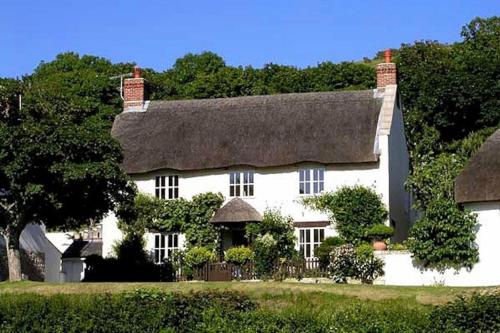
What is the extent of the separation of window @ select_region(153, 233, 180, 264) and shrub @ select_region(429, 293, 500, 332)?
20.8 metres

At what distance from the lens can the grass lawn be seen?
25703mm

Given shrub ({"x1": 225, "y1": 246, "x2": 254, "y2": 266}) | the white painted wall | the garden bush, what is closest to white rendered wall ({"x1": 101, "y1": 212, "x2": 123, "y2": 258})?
the white painted wall

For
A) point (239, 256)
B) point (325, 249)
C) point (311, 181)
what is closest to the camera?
point (325, 249)

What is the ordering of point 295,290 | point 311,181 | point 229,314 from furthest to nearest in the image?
point 311,181, point 295,290, point 229,314

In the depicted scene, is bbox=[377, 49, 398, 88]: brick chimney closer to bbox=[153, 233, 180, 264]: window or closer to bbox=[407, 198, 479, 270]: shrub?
bbox=[407, 198, 479, 270]: shrub

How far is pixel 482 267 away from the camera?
34.0 meters

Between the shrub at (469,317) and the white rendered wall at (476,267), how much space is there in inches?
418

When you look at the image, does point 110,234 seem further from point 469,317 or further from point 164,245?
point 469,317

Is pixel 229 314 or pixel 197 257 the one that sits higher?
pixel 197 257

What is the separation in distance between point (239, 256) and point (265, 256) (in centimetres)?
178

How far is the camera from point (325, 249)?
37469mm

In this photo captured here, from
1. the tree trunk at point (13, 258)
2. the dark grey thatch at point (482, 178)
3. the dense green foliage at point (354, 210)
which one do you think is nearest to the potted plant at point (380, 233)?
the dense green foliage at point (354, 210)

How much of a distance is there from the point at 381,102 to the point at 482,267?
1106 cm

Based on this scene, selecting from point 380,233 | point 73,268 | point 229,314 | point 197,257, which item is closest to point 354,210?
point 380,233
